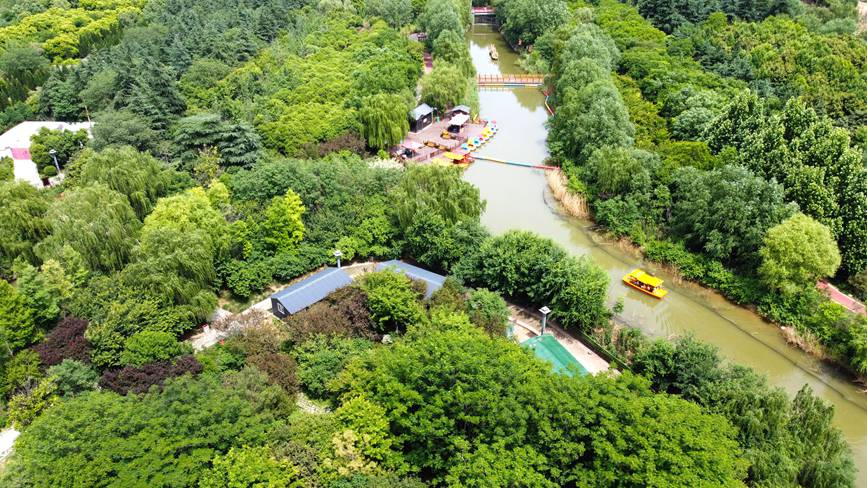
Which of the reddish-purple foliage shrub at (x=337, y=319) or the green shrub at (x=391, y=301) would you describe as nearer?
the reddish-purple foliage shrub at (x=337, y=319)

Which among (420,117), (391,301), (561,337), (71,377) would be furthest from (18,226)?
(420,117)

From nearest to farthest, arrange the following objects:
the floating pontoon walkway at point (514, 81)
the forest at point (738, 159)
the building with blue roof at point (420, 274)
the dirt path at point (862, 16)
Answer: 1. the building with blue roof at point (420, 274)
2. the forest at point (738, 159)
3. the floating pontoon walkway at point (514, 81)
4. the dirt path at point (862, 16)

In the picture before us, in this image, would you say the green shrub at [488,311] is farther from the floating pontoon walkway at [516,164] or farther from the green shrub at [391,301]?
the floating pontoon walkway at [516,164]

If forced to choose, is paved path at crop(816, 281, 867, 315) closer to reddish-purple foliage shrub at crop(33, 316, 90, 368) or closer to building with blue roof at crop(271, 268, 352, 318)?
building with blue roof at crop(271, 268, 352, 318)

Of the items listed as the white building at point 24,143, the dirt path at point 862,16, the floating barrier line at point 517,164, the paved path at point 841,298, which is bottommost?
the floating barrier line at point 517,164

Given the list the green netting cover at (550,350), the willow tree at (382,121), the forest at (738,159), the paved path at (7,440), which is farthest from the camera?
the willow tree at (382,121)

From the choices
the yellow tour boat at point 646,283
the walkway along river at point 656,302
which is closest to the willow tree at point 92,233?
the walkway along river at point 656,302
